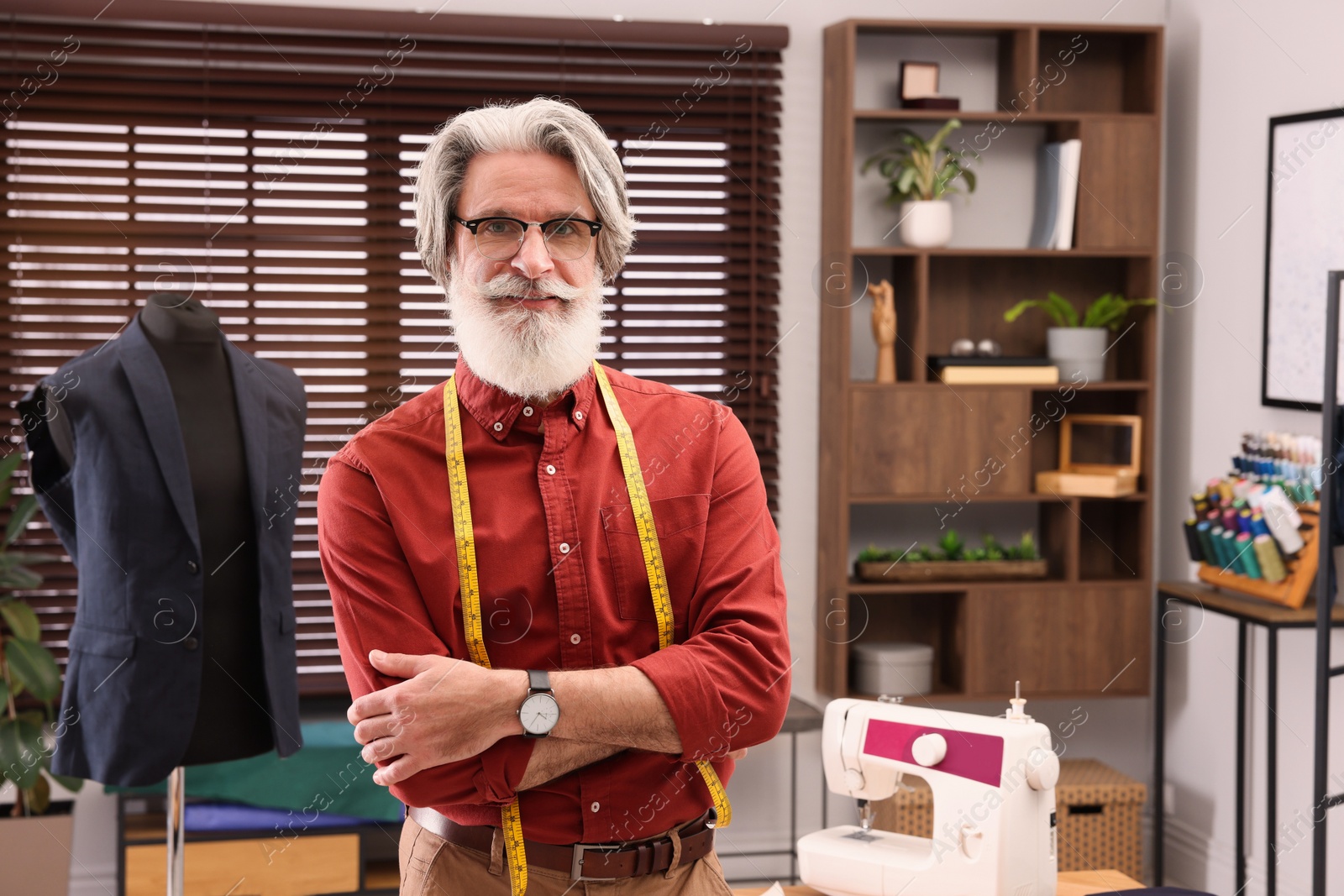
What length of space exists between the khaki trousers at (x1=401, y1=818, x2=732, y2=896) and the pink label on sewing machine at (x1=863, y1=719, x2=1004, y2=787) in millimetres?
613

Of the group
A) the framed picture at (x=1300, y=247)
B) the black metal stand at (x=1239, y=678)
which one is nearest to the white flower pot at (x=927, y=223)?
the framed picture at (x=1300, y=247)

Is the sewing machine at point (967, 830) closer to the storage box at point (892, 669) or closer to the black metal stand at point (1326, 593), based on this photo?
the black metal stand at point (1326, 593)

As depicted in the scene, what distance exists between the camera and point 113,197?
345 cm

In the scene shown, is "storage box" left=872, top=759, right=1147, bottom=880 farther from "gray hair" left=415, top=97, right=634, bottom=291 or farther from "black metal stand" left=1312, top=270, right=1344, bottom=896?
"gray hair" left=415, top=97, right=634, bottom=291

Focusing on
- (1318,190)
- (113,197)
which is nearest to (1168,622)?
(1318,190)

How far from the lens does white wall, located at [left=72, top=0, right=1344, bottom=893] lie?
3.55 meters

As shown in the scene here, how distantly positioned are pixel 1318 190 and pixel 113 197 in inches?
131

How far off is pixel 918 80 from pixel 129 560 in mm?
2645

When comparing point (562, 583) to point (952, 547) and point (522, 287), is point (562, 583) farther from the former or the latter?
point (952, 547)

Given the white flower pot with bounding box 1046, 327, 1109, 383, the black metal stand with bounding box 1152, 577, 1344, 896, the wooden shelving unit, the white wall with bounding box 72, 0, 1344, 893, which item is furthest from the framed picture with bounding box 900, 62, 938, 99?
the black metal stand with bounding box 1152, 577, 1344, 896

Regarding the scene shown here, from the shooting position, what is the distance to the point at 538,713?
49.1 inches

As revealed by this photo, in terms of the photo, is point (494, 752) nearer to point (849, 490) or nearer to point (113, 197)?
point (849, 490)

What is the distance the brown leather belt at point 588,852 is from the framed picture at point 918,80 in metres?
2.89

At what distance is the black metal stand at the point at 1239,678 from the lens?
308cm
